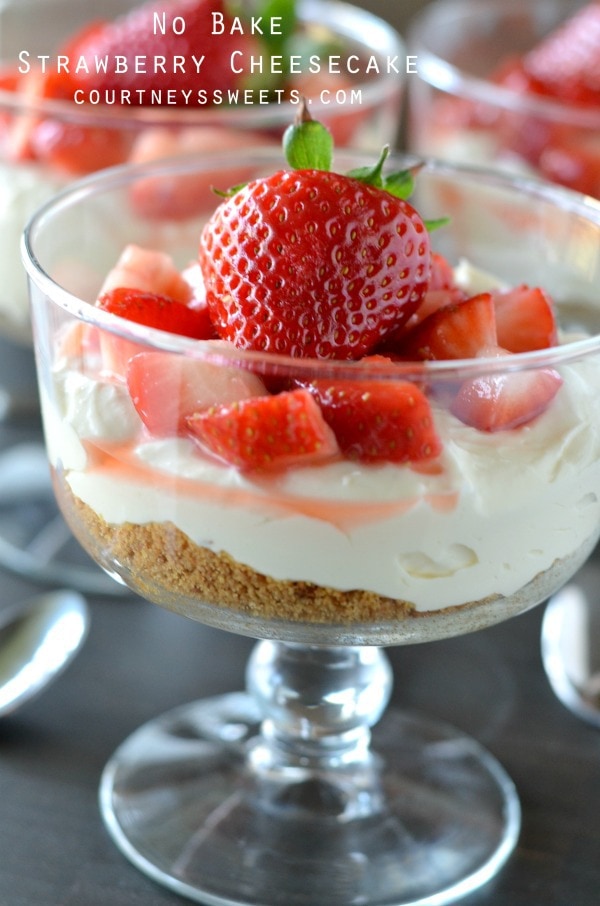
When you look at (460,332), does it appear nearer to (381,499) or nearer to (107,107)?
(381,499)

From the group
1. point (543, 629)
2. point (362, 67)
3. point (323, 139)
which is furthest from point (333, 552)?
point (362, 67)

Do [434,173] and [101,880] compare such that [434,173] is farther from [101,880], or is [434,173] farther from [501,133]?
[101,880]

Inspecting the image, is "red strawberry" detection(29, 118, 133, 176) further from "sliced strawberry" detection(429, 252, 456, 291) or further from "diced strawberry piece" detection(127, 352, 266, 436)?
"diced strawberry piece" detection(127, 352, 266, 436)

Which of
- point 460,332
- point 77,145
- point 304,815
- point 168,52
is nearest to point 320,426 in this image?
point 460,332

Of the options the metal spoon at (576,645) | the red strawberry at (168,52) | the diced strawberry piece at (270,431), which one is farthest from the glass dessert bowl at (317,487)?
the red strawberry at (168,52)

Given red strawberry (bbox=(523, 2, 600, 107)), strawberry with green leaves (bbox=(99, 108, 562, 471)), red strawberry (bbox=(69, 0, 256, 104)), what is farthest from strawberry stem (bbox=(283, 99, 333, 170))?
red strawberry (bbox=(523, 2, 600, 107))

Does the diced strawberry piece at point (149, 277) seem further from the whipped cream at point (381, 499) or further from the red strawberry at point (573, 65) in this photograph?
the red strawberry at point (573, 65)

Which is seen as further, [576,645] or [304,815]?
[576,645]
